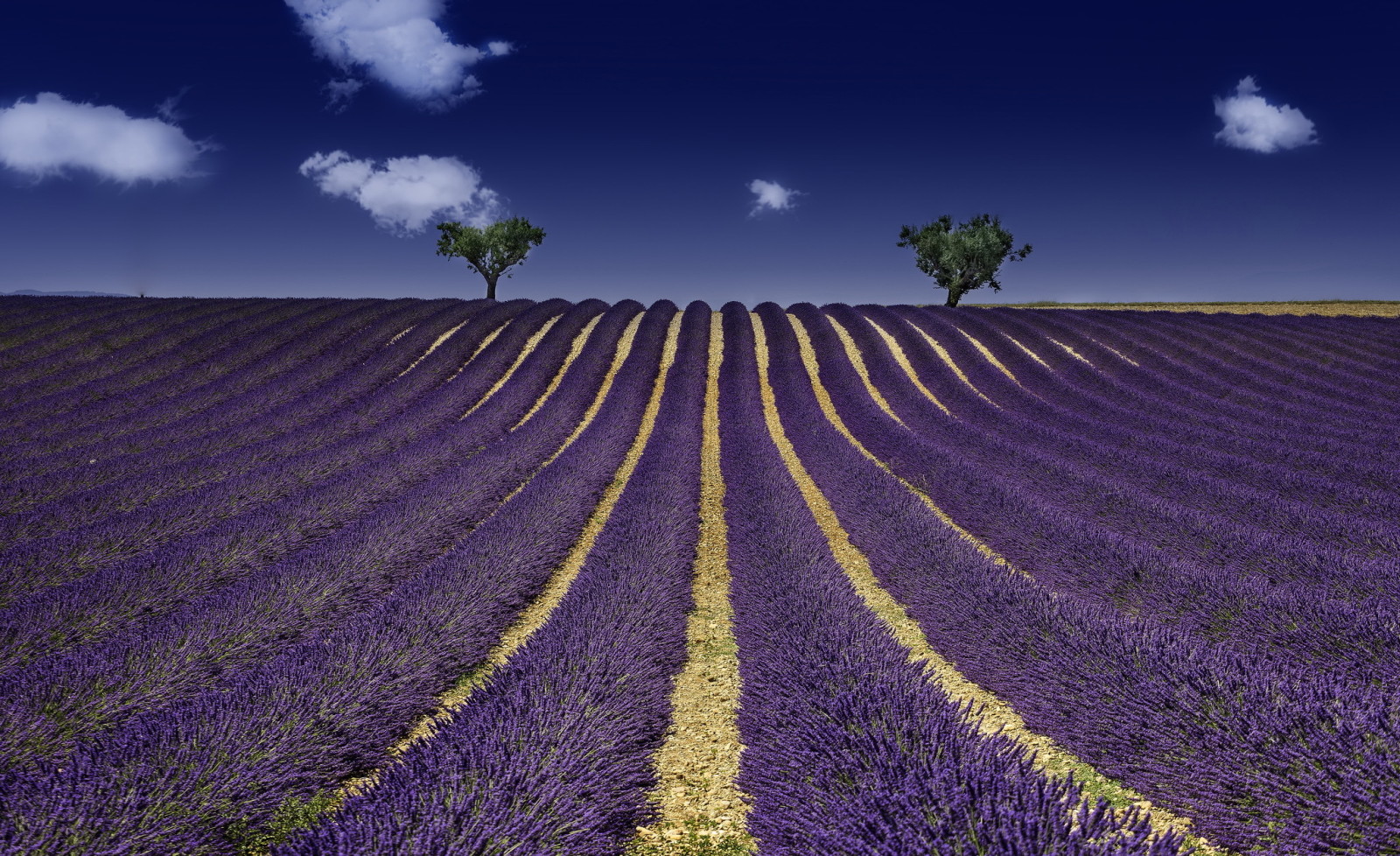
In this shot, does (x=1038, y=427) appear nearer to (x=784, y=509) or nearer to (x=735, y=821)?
(x=784, y=509)

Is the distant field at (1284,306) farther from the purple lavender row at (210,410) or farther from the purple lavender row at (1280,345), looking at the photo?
the purple lavender row at (210,410)

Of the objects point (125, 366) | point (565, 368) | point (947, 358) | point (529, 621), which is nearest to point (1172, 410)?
point (947, 358)

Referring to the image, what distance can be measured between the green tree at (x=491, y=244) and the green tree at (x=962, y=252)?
23651mm

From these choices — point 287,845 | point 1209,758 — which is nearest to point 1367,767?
point 1209,758

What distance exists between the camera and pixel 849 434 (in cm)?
1156

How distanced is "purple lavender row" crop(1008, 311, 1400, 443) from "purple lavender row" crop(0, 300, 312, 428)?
2040 centimetres

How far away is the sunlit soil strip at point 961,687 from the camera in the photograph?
107 inches

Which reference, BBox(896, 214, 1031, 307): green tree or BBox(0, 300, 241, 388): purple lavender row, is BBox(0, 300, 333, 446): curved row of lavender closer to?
BBox(0, 300, 241, 388): purple lavender row

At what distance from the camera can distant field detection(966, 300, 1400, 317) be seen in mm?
24656

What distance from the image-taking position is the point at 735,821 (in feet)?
8.96

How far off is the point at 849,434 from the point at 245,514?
9.49 meters

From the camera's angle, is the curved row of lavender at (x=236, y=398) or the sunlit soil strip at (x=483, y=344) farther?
the sunlit soil strip at (x=483, y=344)

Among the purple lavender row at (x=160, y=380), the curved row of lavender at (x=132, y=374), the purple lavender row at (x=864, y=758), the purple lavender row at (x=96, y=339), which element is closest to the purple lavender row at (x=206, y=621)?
the purple lavender row at (x=864, y=758)

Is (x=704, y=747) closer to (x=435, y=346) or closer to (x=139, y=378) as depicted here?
(x=139, y=378)
